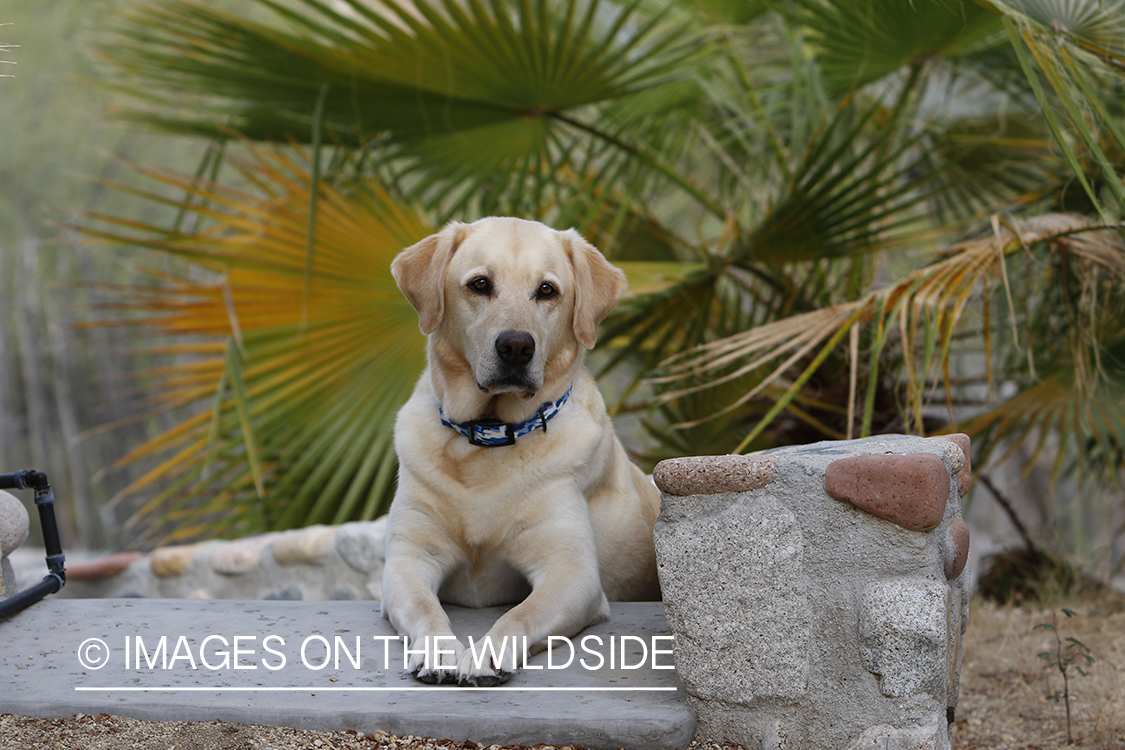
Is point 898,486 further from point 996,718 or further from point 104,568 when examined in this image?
point 104,568

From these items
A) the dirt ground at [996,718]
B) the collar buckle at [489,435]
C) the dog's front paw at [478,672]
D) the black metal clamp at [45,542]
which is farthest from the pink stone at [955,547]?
the black metal clamp at [45,542]

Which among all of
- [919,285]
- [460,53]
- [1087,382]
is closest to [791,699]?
[919,285]

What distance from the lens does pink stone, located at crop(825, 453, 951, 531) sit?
5.13 feet

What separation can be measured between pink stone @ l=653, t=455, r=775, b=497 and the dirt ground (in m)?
0.49

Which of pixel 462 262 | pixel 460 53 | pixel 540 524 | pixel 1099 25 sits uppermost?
pixel 460 53

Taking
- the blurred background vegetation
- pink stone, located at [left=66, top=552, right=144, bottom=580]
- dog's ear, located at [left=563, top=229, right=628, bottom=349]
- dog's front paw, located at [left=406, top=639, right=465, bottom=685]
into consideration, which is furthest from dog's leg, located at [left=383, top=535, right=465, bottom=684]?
pink stone, located at [left=66, top=552, right=144, bottom=580]

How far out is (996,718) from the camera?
8.18 ft

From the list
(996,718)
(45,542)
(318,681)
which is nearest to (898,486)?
(318,681)

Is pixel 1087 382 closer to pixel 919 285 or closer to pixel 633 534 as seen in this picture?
pixel 919 285

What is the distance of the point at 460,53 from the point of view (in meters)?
3.52

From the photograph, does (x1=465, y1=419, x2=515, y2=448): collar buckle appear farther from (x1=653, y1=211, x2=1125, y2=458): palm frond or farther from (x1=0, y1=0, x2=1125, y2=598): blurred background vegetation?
(x1=0, y1=0, x2=1125, y2=598): blurred background vegetation

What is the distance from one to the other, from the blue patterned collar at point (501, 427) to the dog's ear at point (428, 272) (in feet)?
0.83

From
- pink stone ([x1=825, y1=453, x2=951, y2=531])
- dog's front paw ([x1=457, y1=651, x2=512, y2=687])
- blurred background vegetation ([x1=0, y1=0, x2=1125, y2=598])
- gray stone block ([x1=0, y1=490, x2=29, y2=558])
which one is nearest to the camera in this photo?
pink stone ([x1=825, y1=453, x2=951, y2=531])

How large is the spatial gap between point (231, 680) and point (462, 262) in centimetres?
108
